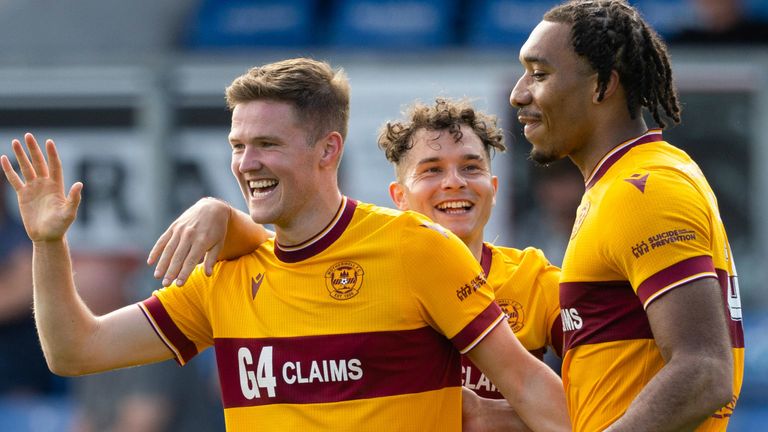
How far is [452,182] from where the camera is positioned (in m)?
4.49

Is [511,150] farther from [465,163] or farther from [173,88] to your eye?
[465,163]

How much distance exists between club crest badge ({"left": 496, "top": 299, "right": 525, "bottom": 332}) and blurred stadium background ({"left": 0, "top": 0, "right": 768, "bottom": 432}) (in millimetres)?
3908

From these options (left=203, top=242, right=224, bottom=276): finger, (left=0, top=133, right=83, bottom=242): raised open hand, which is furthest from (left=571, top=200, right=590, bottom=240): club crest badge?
(left=0, top=133, right=83, bottom=242): raised open hand

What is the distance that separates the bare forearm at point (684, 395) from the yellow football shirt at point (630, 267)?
0.16 m

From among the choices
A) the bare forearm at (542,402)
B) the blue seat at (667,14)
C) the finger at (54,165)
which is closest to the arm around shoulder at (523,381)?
the bare forearm at (542,402)

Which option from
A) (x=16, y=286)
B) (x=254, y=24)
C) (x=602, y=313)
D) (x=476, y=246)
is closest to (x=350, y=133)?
(x=16, y=286)

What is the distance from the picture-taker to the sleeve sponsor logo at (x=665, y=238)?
3264mm

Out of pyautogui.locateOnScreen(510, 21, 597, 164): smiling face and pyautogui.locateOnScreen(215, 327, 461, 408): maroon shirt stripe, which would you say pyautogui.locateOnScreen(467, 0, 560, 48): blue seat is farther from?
pyautogui.locateOnScreen(215, 327, 461, 408): maroon shirt stripe

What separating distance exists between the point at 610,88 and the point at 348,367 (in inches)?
45.0

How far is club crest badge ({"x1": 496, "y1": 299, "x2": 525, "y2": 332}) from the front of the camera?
426cm

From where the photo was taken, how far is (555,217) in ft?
27.3

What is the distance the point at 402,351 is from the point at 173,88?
5426 millimetres

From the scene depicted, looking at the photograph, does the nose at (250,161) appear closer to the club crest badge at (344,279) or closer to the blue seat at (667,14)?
the club crest badge at (344,279)

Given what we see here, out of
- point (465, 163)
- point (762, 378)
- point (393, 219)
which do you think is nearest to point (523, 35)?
point (762, 378)
